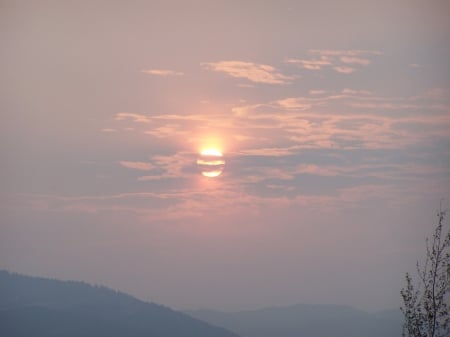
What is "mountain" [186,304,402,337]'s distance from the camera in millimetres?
139375

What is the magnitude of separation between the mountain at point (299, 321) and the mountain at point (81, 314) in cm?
905

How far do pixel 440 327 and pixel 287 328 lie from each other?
148 m

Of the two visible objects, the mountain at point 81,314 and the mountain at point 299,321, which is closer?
the mountain at point 81,314

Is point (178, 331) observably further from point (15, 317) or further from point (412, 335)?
point (412, 335)

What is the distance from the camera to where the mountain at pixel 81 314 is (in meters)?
132

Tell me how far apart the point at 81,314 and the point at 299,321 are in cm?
4908

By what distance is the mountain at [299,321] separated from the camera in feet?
457

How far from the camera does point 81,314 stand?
140250mm

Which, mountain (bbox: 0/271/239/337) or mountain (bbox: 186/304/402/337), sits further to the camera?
mountain (bbox: 186/304/402/337)

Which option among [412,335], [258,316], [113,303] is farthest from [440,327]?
[258,316]

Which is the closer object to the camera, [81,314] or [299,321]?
[81,314]

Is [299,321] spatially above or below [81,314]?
above

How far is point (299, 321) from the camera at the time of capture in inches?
6368

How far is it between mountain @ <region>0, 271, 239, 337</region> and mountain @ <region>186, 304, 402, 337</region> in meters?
9.05
